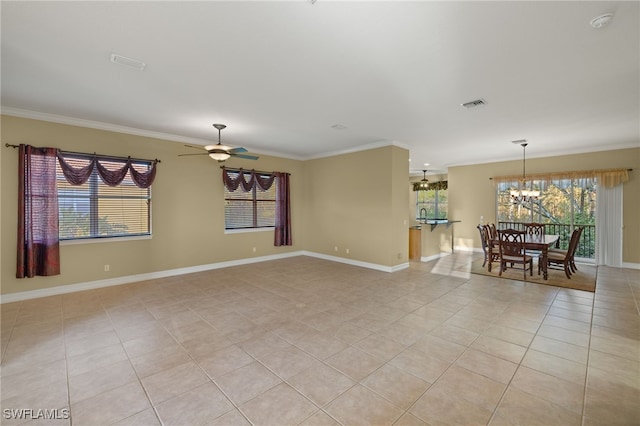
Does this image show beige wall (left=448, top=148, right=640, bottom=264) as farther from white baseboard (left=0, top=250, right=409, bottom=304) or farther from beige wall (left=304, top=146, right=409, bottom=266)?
white baseboard (left=0, top=250, right=409, bottom=304)

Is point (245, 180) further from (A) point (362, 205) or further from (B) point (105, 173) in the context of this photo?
(A) point (362, 205)

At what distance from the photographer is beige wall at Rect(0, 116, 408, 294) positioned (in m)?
4.32

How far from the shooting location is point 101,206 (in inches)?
193

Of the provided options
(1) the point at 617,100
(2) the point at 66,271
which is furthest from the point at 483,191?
(2) the point at 66,271

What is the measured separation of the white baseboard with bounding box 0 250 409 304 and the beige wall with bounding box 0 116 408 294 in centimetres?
8

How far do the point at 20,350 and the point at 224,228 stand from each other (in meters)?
3.93

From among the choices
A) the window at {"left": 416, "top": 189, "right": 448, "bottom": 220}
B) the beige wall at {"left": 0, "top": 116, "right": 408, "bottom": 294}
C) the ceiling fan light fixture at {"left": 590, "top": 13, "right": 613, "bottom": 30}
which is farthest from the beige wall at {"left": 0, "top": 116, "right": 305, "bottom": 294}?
the window at {"left": 416, "top": 189, "right": 448, "bottom": 220}

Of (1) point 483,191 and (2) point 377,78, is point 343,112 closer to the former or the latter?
(2) point 377,78

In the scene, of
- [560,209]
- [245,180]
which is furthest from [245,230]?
[560,209]

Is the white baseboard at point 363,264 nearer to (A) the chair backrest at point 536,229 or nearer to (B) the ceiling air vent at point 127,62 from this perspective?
(A) the chair backrest at point 536,229

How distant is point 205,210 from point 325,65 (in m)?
4.49

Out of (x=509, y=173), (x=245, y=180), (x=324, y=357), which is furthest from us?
(x=509, y=173)

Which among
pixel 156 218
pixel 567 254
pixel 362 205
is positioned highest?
pixel 362 205

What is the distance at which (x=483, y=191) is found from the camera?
852 centimetres
